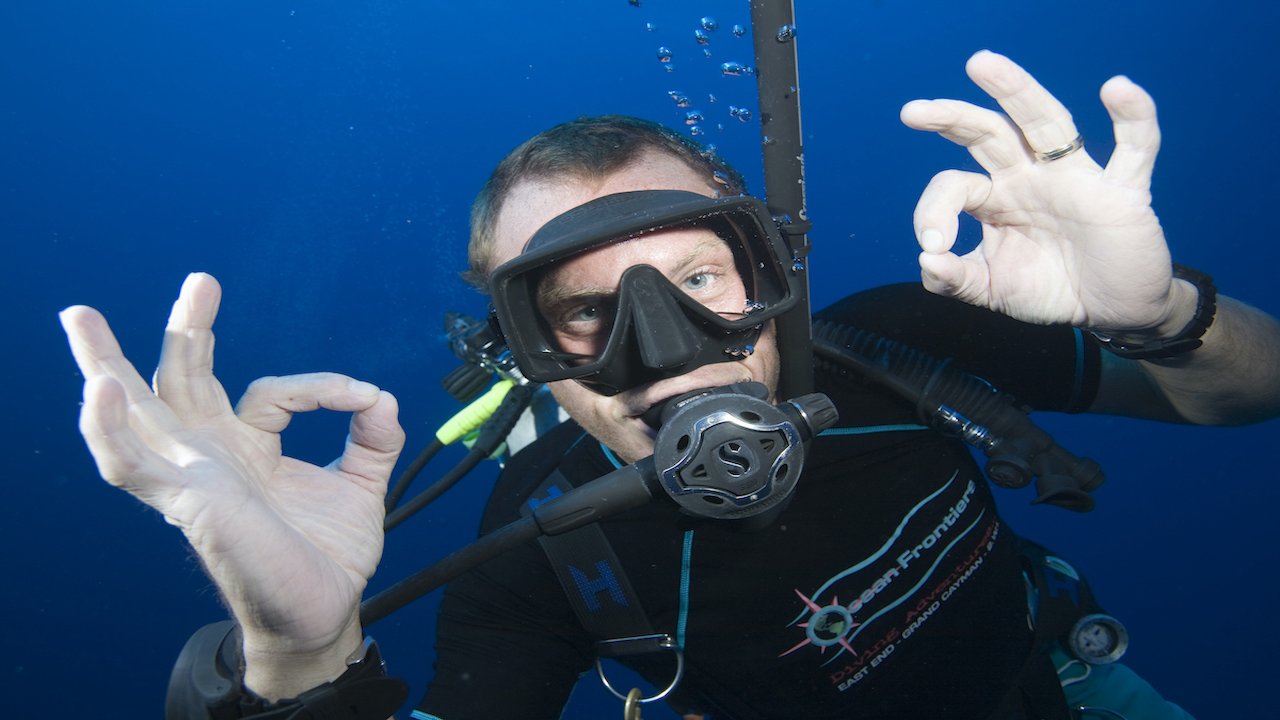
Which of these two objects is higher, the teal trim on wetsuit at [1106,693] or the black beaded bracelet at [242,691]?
the black beaded bracelet at [242,691]

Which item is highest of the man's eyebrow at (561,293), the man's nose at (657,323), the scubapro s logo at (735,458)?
the man's eyebrow at (561,293)

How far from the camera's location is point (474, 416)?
3463mm

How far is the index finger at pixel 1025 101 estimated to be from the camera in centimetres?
149

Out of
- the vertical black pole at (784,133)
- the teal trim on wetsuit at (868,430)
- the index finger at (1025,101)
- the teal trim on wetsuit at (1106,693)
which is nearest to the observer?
the vertical black pole at (784,133)

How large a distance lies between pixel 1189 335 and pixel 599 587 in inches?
80.3

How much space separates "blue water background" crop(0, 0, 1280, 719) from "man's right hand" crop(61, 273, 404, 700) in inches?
645

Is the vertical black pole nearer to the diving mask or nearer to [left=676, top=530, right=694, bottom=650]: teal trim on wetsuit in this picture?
the diving mask

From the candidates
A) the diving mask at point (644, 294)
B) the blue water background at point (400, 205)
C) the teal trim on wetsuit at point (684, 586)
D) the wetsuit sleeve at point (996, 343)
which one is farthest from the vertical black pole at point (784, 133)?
the blue water background at point (400, 205)

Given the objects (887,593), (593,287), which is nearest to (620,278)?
(593,287)

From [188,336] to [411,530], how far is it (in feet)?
90.8

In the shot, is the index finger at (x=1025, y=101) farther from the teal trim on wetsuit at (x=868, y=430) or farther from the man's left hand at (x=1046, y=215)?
the teal trim on wetsuit at (x=868, y=430)

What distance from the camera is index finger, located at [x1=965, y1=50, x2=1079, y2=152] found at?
149cm

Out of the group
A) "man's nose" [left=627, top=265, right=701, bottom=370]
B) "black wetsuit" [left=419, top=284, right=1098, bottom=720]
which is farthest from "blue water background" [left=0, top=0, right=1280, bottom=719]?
"man's nose" [left=627, top=265, right=701, bottom=370]

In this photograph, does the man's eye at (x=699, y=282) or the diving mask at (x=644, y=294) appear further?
the man's eye at (x=699, y=282)
